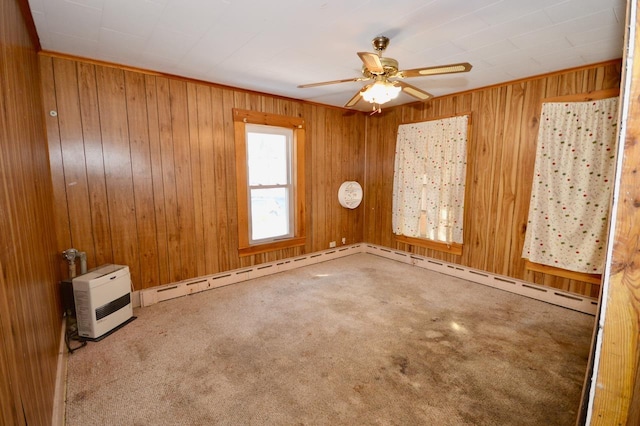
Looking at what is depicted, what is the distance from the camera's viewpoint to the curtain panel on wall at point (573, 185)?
2.75 meters

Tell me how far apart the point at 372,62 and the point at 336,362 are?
2.14 m

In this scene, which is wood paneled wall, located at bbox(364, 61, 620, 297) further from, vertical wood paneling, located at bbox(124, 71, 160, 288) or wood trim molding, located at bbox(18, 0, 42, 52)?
wood trim molding, located at bbox(18, 0, 42, 52)

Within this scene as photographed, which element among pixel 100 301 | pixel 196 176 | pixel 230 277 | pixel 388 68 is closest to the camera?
pixel 388 68

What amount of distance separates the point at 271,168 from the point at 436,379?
310cm

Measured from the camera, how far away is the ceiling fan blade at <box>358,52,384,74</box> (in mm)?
1787

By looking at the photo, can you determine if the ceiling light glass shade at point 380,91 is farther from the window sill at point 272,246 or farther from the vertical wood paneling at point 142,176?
the window sill at point 272,246

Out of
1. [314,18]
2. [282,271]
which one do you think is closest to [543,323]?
[282,271]

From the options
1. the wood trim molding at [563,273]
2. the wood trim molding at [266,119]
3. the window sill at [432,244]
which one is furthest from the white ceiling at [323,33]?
the window sill at [432,244]

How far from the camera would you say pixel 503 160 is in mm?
3510

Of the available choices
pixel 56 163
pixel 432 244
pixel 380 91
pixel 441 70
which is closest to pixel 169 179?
pixel 56 163

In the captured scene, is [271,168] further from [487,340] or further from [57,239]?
[487,340]

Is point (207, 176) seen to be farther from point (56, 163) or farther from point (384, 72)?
point (384, 72)

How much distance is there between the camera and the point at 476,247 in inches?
150

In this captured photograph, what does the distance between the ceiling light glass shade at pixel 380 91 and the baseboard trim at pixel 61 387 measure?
9.27 feet
